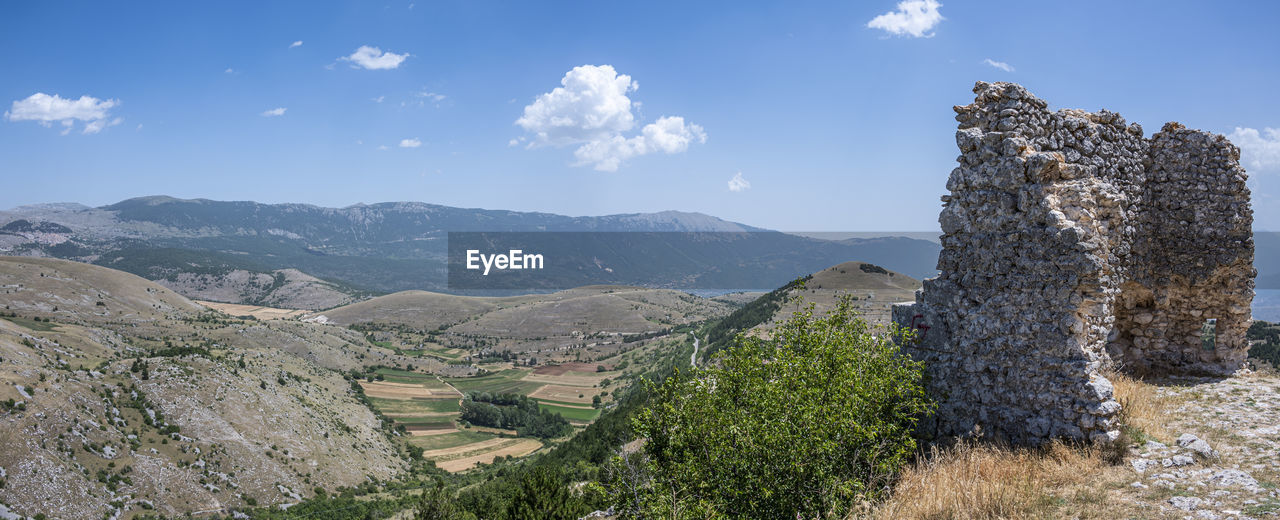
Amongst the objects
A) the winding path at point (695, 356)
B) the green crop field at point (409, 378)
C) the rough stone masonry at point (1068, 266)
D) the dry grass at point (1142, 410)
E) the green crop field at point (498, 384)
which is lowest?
the green crop field at point (498, 384)

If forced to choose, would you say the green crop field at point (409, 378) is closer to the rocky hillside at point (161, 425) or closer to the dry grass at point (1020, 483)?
the rocky hillside at point (161, 425)

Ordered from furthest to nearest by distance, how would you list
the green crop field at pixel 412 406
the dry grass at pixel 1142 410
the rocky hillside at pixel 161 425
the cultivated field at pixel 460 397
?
the green crop field at pixel 412 406 < the cultivated field at pixel 460 397 < the rocky hillside at pixel 161 425 < the dry grass at pixel 1142 410

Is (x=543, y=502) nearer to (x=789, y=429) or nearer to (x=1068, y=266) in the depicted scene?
(x=789, y=429)

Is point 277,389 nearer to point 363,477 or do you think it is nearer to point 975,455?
point 363,477

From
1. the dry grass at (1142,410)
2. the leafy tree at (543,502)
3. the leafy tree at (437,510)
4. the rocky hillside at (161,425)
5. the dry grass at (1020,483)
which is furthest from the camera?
the rocky hillside at (161,425)

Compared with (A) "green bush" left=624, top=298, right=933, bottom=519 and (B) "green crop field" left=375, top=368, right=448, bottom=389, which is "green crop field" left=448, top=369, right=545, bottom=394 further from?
(A) "green bush" left=624, top=298, right=933, bottom=519

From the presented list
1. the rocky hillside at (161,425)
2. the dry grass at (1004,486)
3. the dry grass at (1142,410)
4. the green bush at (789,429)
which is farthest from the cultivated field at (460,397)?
the dry grass at (1004,486)
